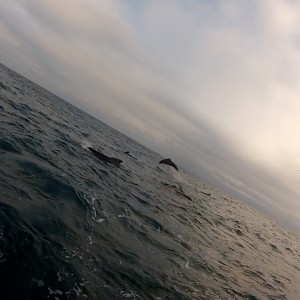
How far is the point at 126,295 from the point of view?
9.16m

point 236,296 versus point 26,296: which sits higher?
point 236,296

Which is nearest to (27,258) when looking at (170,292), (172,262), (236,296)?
(170,292)

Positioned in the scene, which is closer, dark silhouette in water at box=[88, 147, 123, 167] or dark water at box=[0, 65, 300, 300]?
dark water at box=[0, 65, 300, 300]

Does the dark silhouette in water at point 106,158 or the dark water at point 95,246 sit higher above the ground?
the dark silhouette in water at point 106,158

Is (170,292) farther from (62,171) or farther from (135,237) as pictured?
(62,171)

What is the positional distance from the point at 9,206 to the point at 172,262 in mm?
7123

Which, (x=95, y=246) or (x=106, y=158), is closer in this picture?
(x=95, y=246)

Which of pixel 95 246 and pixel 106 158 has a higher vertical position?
pixel 106 158

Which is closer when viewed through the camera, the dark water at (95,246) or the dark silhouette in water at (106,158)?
the dark water at (95,246)

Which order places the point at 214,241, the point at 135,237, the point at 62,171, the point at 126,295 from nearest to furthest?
1. the point at 126,295
2. the point at 135,237
3. the point at 62,171
4. the point at 214,241

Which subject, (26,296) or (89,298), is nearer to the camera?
(26,296)

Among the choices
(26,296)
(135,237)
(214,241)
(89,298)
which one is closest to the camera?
(26,296)

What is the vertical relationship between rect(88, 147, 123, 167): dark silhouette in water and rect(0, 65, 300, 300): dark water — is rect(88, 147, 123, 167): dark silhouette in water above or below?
above

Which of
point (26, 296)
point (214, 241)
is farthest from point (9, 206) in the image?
point (214, 241)
